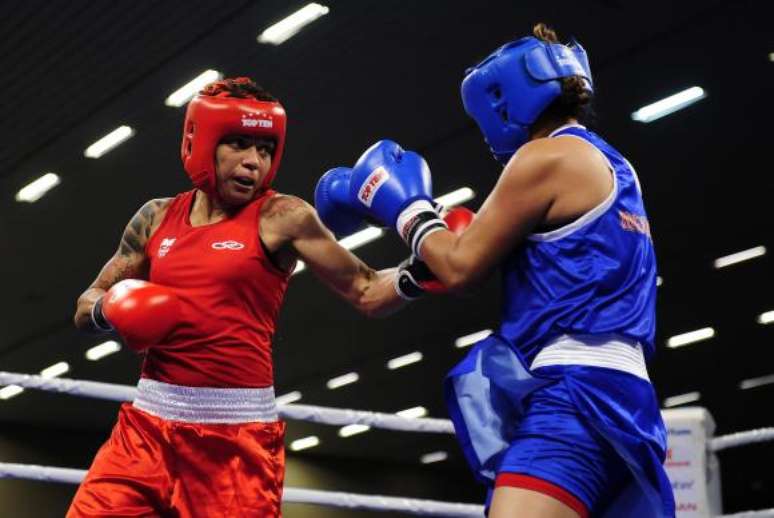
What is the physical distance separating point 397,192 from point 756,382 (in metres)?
13.4

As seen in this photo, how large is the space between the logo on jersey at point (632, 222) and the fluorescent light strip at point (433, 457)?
1681cm

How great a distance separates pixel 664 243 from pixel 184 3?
5.25m

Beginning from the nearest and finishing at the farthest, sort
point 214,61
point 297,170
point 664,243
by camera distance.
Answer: point 214,61 → point 297,170 → point 664,243

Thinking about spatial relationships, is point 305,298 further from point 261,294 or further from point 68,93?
point 261,294

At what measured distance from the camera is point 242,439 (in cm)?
242

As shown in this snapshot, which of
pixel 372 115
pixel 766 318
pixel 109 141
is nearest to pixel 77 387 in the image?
pixel 372 115

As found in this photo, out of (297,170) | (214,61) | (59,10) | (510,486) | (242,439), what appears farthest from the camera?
(297,170)

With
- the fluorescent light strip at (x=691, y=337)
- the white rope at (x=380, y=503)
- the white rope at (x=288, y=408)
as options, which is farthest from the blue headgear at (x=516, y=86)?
the fluorescent light strip at (x=691, y=337)

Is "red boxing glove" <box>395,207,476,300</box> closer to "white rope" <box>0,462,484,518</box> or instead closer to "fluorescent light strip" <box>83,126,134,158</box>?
"white rope" <box>0,462,484,518</box>

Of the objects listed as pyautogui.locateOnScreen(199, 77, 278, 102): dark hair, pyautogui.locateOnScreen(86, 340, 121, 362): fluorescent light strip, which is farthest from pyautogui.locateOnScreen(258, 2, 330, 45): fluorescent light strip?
pyautogui.locateOnScreen(86, 340, 121, 362): fluorescent light strip

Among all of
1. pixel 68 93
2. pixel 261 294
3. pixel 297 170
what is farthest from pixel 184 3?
pixel 261 294

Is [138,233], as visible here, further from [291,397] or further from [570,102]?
[291,397]

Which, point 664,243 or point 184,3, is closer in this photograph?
point 184,3

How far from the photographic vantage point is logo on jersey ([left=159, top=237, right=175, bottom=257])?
2577 mm
